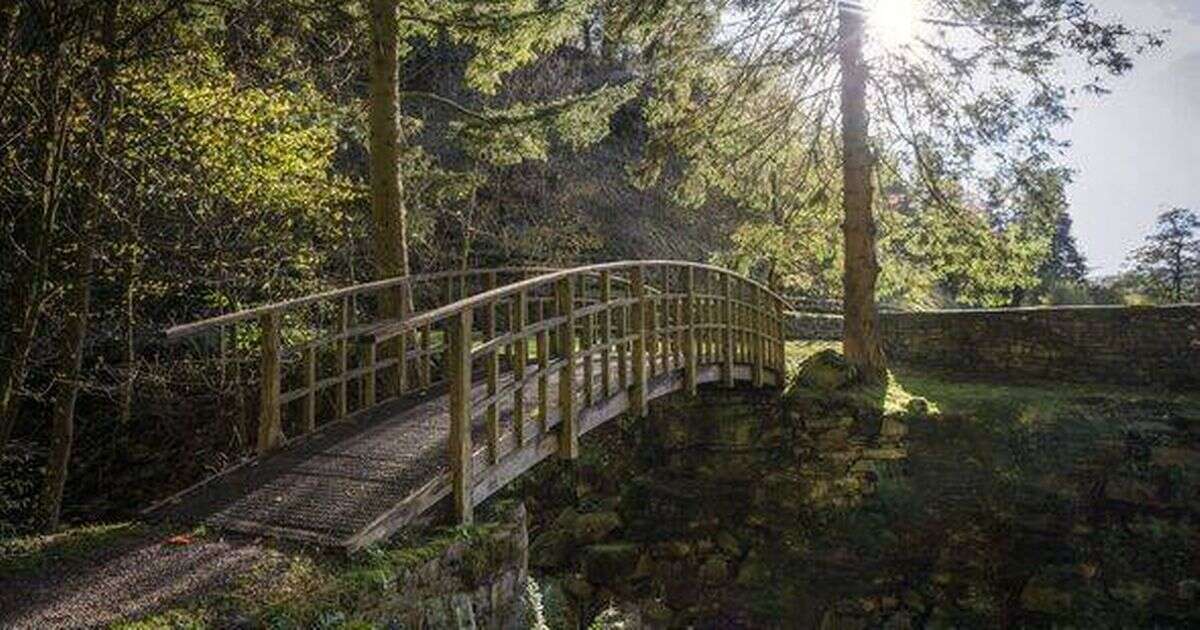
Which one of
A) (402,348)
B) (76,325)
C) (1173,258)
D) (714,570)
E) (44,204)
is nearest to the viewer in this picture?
(44,204)

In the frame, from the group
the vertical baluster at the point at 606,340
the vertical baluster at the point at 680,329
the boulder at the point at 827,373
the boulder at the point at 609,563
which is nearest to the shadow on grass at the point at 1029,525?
the boulder at the point at 827,373

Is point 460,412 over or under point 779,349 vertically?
over

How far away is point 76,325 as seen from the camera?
766 cm

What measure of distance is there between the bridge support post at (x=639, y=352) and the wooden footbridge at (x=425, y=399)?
0.5 inches

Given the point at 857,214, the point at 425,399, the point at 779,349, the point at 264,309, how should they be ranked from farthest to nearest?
1. the point at 779,349
2. the point at 857,214
3. the point at 425,399
4. the point at 264,309

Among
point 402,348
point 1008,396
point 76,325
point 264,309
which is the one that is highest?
point 264,309

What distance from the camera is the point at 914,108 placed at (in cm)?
1186

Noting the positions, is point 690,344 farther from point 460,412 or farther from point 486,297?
point 460,412

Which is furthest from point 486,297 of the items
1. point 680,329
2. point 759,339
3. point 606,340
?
point 759,339

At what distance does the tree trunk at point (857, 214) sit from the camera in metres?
12.2

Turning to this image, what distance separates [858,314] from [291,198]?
312 inches

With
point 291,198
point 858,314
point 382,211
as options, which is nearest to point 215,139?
point 291,198

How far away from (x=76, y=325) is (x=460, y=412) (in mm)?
4322

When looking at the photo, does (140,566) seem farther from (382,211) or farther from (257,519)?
(382,211)
